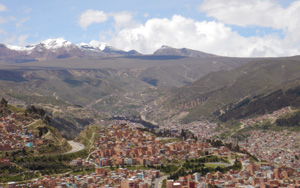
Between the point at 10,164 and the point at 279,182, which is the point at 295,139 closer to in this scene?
the point at 279,182

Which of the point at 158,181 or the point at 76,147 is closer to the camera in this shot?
the point at 158,181

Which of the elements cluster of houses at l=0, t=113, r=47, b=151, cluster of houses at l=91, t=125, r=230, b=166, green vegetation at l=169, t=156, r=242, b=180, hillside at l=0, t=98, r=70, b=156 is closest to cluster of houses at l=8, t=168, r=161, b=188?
green vegetation at l=169, t=156, r=242, b=180

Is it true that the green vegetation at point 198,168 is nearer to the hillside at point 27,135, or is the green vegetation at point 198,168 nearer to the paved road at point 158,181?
the paved road at point 158,181

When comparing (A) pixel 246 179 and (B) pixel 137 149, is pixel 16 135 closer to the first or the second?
(B) pixel 137 149

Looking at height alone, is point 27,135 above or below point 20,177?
above

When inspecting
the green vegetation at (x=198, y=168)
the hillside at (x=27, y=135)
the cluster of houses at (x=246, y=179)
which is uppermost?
the hillside at (x=27, y=135)

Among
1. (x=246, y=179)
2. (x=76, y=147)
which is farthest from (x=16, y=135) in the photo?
(x=246, y=179)

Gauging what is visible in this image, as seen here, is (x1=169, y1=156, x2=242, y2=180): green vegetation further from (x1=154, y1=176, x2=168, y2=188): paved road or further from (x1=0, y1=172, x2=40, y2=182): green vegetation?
(x1=0, y1=172, x2=40, y2=182): green vegetation

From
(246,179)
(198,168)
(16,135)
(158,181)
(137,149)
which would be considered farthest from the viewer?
(16,135)

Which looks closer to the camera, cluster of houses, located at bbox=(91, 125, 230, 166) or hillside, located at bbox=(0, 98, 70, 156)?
cluster of houses, located at bbox=(91, 125, 230, 166)

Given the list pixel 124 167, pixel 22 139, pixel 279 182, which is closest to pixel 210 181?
pixel 279 182

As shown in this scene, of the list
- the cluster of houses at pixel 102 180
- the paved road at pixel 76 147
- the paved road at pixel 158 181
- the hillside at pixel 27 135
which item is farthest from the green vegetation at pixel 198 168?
the hillside at pixel 27 135
